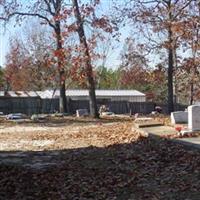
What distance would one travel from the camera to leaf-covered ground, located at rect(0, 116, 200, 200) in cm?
982

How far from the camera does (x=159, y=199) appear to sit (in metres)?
9.20

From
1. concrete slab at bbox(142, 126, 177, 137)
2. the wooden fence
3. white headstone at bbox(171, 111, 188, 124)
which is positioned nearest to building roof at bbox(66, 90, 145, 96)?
the wooden fence

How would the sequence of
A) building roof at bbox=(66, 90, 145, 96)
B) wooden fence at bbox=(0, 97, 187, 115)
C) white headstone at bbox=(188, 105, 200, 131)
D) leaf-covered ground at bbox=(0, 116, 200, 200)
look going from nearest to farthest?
leaf-covered ground at bbox=(0, 116, 200, 200)
white headstone at bbox=(188, 105, 200, 131)
wooden fence at bbox=(0, 97, 187, 115)
building roof at bbox=(66, 90, 145, 96)

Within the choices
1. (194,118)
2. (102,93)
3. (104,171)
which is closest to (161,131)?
(194,118)

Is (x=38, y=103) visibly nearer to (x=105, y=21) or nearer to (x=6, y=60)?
(x=105, y=21)

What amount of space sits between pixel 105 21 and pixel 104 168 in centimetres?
1986

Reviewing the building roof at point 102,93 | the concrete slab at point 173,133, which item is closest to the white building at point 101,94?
the building roof at point 102,93

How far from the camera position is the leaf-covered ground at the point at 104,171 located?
9820 mm

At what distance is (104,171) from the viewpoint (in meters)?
11.7

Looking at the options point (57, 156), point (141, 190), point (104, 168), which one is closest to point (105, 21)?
point (57, 156)

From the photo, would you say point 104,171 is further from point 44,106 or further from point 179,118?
point 44,106

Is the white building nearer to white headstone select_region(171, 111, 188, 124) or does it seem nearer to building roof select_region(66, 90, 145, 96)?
building roof select_region(66, 90, 145, 96)

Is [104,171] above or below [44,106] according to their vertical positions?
below

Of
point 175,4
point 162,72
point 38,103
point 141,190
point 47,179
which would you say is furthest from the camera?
point 38,103
